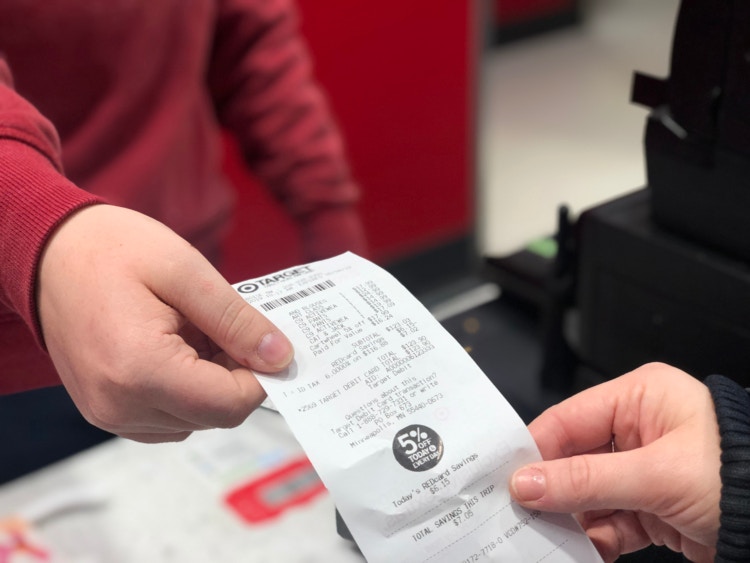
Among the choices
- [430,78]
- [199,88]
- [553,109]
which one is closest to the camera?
[199,88]

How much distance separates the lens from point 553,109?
1.08m

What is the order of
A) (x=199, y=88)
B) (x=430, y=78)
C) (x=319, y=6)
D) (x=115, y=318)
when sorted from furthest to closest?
(x=430, y=78)
(x=319, y=6)
(x=199, y=88)
(x=115, y=318)

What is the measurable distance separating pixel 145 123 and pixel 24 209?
1.34 ft

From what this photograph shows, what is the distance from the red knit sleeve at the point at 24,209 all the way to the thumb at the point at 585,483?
0.31m

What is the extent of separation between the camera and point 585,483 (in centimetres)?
49

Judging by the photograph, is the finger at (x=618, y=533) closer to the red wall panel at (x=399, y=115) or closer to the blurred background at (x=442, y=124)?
the blurred background at (x=442, y=124)

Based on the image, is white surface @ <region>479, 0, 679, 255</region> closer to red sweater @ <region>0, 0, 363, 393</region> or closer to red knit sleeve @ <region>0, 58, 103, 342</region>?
red sweater @ <region>0, 0, 363, 393</region>

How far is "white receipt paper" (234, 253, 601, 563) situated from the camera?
0.44 metres

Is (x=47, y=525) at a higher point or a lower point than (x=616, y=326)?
lower

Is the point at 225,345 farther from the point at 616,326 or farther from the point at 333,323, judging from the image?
the point at 616,326

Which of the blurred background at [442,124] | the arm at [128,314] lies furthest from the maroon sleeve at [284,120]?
the arm at [128,314]

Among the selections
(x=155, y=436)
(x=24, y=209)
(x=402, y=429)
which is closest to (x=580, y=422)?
(x=402, y=429)

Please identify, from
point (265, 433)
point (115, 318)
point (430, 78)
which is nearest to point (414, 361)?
point (115, 318)

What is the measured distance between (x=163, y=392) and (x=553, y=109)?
31.6 inches
